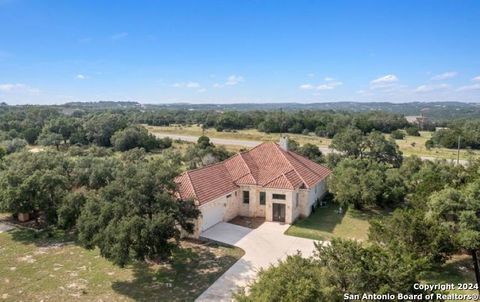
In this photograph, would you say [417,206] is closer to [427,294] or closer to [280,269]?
[427,294]

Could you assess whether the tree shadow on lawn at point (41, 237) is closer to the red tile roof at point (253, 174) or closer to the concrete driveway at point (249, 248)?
the red tile roof at point (253, 174)

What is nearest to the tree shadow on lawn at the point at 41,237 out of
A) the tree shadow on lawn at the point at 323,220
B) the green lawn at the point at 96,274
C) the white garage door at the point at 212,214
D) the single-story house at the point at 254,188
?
the green lawn at the point at 96,274

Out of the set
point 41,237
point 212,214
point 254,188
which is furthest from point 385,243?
point 41,237

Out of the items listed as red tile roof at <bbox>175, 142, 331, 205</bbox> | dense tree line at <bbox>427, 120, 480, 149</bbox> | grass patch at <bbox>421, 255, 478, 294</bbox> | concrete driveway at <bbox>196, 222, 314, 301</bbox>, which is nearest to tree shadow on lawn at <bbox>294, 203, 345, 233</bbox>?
concrete driveway at <bbox>196, 222, 314, 301</bbox>

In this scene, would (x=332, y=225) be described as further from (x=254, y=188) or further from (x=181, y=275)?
(x=181, y=275)

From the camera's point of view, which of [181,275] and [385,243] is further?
[181,275]

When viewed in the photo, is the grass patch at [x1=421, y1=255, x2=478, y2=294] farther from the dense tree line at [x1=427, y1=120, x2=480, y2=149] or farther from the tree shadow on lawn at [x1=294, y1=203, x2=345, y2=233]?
the dense tree line at [x1=427, y1=120, x2=480, y2=149]
